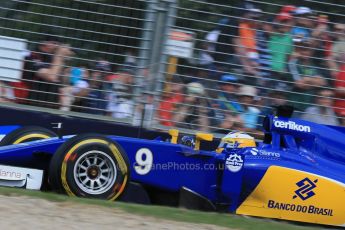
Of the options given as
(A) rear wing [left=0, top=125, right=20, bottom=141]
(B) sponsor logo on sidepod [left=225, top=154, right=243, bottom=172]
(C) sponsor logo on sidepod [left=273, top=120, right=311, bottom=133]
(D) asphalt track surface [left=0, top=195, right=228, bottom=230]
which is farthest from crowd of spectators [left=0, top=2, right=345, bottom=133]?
(D) asphalt track surface [left=0, top=195, right=228, bottom=230]

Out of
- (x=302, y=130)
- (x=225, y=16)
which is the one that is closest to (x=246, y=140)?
(x=302, y=130)

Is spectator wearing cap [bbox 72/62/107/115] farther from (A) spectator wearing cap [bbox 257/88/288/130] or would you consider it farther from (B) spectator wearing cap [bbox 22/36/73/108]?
(A) spectator wearing cap [bbox 257/88/288/130]

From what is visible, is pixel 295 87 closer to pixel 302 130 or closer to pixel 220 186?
pixel 302 130

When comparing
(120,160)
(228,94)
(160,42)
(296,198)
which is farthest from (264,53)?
(120,160)

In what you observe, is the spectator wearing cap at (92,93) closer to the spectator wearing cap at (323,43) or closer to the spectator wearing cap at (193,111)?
the spectator wearing cap at (193,111)

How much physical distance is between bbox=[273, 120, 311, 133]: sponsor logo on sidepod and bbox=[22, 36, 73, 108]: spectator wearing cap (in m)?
3.06

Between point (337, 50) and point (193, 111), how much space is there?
208 centimetres

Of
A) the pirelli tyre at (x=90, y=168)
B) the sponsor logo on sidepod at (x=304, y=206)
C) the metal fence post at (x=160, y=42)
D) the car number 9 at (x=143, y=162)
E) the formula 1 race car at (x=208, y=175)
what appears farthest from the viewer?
the metal fence post at (x=160, y=42)

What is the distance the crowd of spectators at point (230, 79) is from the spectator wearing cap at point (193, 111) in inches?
0.5

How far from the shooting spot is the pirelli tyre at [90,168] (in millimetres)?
5863

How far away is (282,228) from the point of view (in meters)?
5.67

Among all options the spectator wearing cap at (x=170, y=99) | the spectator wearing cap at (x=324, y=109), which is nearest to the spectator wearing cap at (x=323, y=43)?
the spectator wearing cap at (x=324, y=109)

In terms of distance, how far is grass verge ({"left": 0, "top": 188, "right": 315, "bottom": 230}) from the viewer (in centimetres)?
546

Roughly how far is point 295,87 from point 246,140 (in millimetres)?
1904
